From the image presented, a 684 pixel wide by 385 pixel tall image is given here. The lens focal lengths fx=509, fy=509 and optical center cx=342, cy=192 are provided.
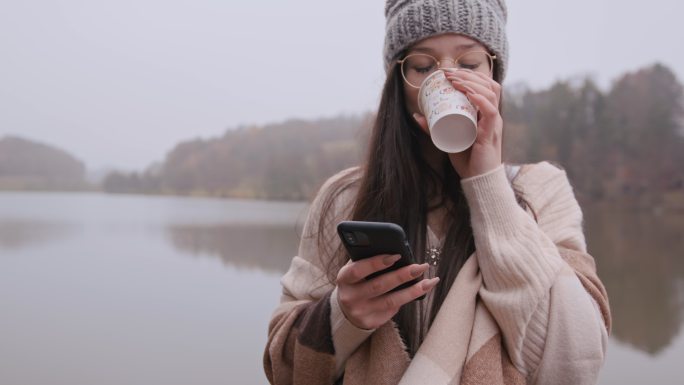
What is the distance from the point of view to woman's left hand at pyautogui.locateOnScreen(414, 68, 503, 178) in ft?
2.74

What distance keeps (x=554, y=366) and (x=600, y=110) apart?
1904 centimetres

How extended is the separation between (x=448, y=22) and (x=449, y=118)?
0.22m

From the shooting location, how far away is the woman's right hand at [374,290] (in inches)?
29.4

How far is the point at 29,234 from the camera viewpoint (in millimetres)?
9289

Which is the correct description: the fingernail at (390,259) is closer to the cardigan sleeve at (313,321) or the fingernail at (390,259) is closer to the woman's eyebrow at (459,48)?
the cardigan sleeve at (313,321)

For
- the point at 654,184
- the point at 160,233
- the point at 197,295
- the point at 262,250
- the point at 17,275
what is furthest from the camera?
the point at 654,184

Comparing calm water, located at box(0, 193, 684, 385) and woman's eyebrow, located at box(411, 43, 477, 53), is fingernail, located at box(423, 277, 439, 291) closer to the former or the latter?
woman's eyebrow, located at box(411, 43, 477, 53)

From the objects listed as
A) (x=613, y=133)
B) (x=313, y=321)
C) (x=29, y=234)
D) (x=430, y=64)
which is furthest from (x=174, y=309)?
(x=613, y=133)

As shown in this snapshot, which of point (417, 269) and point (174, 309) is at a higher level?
point (417, 269)

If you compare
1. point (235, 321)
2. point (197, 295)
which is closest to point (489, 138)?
point (235, 321)

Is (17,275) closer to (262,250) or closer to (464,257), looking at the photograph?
(262,250)

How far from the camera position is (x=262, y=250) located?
7652 mm

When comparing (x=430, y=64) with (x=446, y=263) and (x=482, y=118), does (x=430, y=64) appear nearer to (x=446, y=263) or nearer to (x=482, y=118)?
(x=482, y=118)

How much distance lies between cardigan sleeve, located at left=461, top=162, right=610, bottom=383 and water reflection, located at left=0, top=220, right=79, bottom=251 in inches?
321
